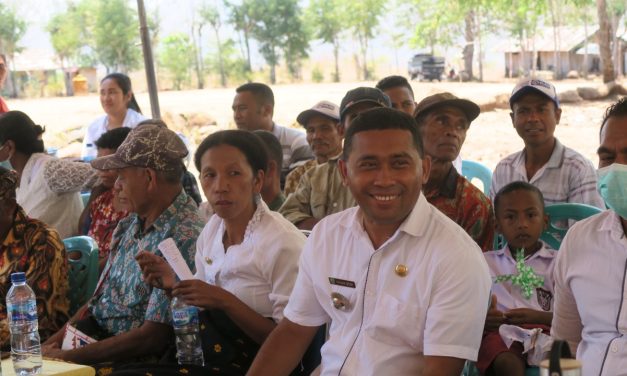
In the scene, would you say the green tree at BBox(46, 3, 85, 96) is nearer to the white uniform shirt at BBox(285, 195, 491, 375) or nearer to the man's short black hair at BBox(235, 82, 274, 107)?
the man's short black hair at BBox(235, 82, 274, 107)

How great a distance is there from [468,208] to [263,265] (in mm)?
1191

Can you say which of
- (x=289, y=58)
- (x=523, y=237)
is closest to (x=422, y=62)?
(x=289, y=58)

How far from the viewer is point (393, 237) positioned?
8.46 ft

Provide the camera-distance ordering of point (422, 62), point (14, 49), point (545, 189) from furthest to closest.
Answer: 1. point (14, 49)
2. point (422, 62)
3. point (545, 189)

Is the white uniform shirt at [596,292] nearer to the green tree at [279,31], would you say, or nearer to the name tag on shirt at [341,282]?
the name tag on shirt at [341,282]

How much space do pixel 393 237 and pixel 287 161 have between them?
3.77m

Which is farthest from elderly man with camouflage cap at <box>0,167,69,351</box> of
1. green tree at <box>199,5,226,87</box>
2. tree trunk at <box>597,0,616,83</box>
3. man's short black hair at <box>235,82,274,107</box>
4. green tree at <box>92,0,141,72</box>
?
green tree at <box>199,5,226,87</box>

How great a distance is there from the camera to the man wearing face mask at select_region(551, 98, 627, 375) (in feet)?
8.39

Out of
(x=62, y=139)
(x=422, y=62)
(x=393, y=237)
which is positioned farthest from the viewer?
(x=422, y=62)

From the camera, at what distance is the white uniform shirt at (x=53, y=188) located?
5.23 m

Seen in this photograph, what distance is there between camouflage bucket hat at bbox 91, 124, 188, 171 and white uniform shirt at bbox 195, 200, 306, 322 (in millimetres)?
550

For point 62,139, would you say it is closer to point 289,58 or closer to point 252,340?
point 252,340

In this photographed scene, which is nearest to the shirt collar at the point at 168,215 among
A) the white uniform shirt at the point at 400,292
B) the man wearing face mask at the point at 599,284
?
the white uniform shirt at the point at 400,292

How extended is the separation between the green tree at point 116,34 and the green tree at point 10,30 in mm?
3409
